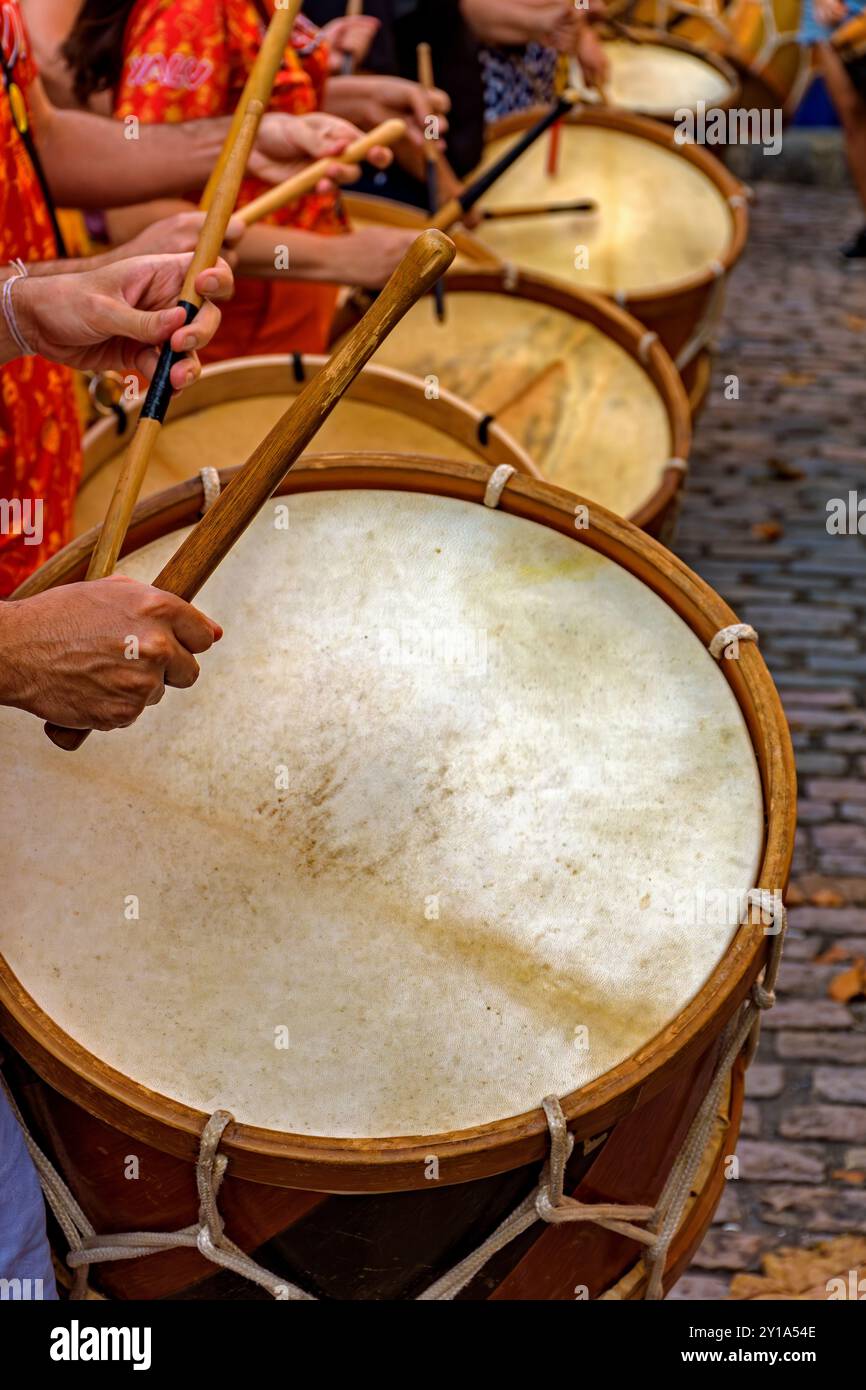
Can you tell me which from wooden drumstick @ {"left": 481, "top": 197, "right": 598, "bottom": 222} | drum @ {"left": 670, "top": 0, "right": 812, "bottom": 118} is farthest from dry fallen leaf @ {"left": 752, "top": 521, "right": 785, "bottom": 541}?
drum @ {"left": 670, "top": 0, "right": 812, "bottom": 118}

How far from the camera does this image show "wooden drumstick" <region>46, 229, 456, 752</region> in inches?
48.1

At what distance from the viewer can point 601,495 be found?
101 inches

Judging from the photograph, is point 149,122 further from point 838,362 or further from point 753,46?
point 753,46

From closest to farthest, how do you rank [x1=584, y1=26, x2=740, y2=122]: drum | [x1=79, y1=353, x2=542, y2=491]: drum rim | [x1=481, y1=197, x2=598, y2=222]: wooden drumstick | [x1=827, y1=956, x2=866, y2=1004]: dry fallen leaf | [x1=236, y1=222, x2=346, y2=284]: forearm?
[x1=79, y1=353, x2=542, y2=491]: drum rim → [x1=236, y1=222, x2=346, y2=284]: forearm → [x1=827, y1=956, x2=866, y2=1004]: dry fallen leaf → [x1=481, y1=197, x2=598, y2=222]: wooden drumstick → [x1=584, y1=26, x2=740, y2=122]: drum

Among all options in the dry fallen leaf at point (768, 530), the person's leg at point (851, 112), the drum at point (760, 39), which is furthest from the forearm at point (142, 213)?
the drum at point (760, 39)

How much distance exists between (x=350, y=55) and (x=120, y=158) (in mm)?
1161

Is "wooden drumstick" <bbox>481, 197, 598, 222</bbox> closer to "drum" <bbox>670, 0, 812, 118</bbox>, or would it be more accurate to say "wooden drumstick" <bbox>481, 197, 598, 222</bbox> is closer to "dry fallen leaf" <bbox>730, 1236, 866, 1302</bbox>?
"dry fallen leaf" <bbox>730, 1236, 866, 1302</bbox>

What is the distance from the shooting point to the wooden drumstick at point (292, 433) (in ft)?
4.00

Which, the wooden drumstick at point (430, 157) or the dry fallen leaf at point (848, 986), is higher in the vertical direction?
the wooden drumstick at point (430, 157)

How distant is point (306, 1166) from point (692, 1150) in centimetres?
49

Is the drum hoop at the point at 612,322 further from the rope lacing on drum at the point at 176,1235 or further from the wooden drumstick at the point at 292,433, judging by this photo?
the rope lacing on drum at the point at 176,1235

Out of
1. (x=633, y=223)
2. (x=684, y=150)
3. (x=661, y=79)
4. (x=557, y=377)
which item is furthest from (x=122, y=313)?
(x=661, y=79)

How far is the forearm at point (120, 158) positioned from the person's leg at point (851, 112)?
110 inches

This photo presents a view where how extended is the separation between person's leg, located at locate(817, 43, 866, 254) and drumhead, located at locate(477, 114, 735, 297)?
3.16 ft
